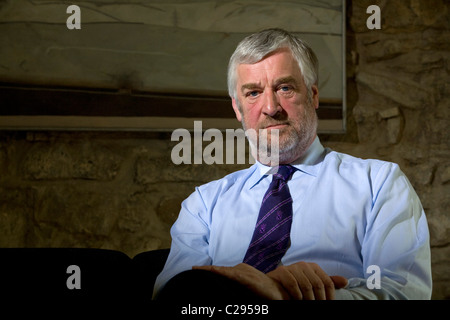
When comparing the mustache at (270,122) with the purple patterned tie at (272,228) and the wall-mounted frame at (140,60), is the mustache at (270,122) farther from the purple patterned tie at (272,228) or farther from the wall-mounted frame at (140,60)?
the wall-mounted frame at (140,60)

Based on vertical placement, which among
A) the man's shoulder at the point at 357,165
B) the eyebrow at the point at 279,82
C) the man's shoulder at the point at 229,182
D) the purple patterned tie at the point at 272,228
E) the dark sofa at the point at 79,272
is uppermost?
the eyebrow at the point at 279,82

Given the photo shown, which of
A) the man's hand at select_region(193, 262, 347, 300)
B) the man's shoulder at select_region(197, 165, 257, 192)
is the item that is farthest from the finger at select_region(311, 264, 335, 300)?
the man's shoulder at select_region(197, 165, 257, 192)

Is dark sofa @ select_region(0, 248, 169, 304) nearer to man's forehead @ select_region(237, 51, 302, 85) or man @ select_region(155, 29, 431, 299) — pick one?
man @ select_region(155, 29, 431, 299)

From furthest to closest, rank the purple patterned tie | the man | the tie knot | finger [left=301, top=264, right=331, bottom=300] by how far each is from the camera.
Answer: the tie knot → the purple patterned tie → the man → finger [left=301, top=264, right=331, bottom=300]

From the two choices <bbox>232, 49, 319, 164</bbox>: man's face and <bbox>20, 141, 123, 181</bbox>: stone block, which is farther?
<bbox>20, 141, 123, 181</bbox>: stone block

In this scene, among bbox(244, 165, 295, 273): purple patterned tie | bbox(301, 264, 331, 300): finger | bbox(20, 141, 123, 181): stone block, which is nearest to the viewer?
bbox(301, 264, 331, 300): finger

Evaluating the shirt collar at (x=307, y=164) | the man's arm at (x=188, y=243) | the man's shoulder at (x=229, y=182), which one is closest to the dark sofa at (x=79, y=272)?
the man's arm at (x=188, y=243)

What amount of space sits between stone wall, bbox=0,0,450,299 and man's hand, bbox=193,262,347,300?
90cm

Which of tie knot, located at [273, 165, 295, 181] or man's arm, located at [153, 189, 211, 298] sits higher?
tie knot, located at [273, 165, 295, 181]

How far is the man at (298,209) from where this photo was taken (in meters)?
0.91

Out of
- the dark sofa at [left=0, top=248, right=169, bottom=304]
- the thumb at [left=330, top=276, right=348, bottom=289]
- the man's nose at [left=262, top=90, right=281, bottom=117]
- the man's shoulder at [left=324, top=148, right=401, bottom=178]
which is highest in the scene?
the man's nose at [left=262, top=90, right=281, bottom=117]

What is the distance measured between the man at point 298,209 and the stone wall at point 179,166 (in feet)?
1.72

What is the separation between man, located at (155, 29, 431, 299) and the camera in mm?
909

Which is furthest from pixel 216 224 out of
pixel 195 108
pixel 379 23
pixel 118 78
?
pixel 379 23
